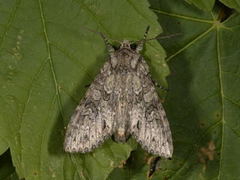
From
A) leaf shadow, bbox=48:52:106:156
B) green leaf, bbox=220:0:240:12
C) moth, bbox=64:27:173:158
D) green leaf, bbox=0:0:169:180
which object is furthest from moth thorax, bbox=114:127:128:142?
green leaf, bbox=220:0:240:12

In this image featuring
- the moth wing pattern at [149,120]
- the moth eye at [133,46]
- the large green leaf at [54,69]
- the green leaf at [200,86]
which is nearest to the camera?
the large green leaf at [54,69]

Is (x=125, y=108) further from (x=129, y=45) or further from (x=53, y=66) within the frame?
(x=53, y=66)

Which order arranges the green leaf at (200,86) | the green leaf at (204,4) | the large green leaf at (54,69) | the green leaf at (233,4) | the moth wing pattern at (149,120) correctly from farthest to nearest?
the green leaf at (200,86) → the moth wing pattern at (149,120) → the green leaf at (233,4) → the green leaf at (204,4) → the large green leaf at (54,69)

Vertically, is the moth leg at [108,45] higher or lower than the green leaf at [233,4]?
lower

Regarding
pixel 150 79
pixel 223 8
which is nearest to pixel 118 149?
pixel 150 79

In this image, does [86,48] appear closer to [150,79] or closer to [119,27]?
[119,27]

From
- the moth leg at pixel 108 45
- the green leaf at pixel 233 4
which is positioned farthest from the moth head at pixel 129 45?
the green leaf at pixel 233 4

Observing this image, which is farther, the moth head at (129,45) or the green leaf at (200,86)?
the green leaf at (200,86)

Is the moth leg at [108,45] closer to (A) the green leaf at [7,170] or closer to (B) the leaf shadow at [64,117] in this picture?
(B) the leaf shadow at [64,117]

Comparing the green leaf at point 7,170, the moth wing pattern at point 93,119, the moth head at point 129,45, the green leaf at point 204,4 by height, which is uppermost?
the green leaf at point 204,4
